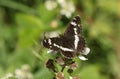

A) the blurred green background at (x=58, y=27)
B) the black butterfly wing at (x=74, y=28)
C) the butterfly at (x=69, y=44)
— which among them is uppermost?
the blurred green background at (x=58, y=27)

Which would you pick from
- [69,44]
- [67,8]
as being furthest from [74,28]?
[67,8]

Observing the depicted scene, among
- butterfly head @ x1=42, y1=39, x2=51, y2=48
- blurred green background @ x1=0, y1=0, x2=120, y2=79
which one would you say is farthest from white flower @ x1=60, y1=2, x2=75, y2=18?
butterfly head @ x1=42, y1=39, x2=51, y2=48

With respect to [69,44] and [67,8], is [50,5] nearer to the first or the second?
[67,8]

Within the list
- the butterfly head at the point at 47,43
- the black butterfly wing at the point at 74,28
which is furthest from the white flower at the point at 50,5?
the butterfly head at the point at 47,43

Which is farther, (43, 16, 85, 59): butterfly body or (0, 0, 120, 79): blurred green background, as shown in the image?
(0, 0, 120, 79): blurred green background

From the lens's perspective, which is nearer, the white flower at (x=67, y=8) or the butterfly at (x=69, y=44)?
the butterfly at (x=69, y=44)

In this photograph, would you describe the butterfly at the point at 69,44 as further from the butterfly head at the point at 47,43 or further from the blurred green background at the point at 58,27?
the blurred green background at the point at 58,27

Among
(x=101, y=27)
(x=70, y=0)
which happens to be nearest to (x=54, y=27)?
(x=70, y=0)

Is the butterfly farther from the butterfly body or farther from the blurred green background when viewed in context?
the blurred green background

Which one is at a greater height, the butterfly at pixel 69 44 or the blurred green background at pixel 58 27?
the blurred green background at pixel 58 27

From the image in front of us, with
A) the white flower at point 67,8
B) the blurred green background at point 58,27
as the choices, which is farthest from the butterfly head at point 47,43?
the white flower at point 67,8
